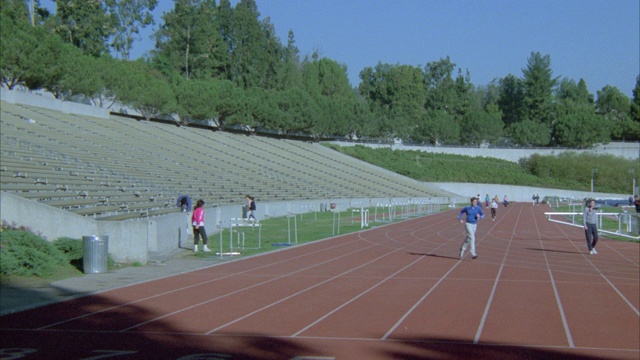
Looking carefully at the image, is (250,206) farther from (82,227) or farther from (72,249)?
(72,249)

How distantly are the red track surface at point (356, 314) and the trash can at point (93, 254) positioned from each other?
1.92 m

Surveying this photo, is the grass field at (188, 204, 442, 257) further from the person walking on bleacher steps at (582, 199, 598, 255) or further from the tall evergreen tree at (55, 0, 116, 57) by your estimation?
the tall evergreen tree at (55, 0, 116, 57)

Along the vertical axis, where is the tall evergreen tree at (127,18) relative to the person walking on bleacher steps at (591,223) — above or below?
above

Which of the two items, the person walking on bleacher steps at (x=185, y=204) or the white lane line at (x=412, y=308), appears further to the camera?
the person walking on bleacher steps at (x=185, y=204)

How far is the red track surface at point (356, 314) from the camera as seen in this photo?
1048 cm

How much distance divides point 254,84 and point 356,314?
84.8 m

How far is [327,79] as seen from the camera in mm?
117812

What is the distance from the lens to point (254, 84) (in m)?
96.2

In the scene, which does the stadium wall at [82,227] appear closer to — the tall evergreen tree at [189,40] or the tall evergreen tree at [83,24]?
the tall evergreen tree at [83,24]

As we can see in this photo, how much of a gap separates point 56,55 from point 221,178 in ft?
45.4

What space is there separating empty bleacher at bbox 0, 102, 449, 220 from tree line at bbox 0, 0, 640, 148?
3360mm

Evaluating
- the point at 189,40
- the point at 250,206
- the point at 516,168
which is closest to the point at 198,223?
the point at 250,206

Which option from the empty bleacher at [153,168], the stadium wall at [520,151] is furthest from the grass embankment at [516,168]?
the empty bleacher at [153,168]

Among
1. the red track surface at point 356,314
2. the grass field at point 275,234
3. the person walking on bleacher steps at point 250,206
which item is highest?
the person walking on bleacher steps at point 250,206
